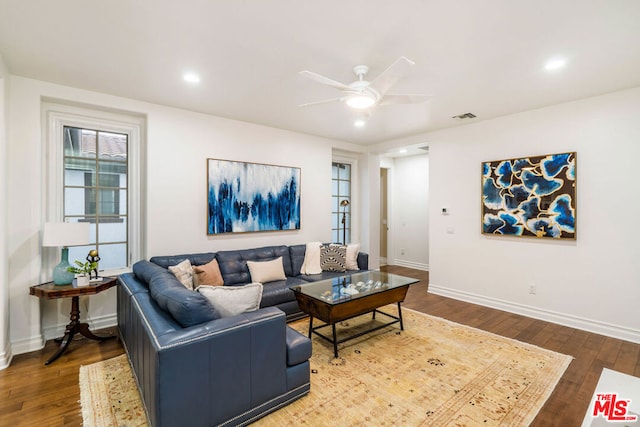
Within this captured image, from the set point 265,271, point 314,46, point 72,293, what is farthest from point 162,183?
point 314,46

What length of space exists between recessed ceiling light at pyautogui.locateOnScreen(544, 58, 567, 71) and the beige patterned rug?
267cm

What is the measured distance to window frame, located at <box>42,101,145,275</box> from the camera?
3.19 metres

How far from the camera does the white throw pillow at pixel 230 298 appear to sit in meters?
2.12

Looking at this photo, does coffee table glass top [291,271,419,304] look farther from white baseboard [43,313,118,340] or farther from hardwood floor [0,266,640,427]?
white baseboard [43,313,118,340]

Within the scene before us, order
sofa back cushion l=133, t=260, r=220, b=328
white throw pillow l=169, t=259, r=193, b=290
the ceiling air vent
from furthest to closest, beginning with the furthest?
1. the ceiling air vent
2. white throw pillow l=169, t=259, r=193, b=290
3. sofa back cushion l=133, t=260, r=220, b=328

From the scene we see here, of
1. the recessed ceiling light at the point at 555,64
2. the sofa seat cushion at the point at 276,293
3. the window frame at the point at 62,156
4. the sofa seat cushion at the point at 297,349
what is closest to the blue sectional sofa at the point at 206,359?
the sofa seat cushion at the point at 297,349

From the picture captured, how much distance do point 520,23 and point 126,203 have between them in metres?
4.30

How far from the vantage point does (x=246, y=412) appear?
6.29 feet

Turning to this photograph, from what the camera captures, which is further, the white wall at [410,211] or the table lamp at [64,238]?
the white wall at [410,211]

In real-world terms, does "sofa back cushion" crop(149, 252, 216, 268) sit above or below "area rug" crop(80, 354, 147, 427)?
above

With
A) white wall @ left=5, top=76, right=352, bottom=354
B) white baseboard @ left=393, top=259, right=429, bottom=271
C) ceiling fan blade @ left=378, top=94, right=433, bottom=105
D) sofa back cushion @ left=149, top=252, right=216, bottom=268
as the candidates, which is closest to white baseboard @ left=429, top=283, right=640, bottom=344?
white baseboard @ left=393, top=259, right=429, bottom=271

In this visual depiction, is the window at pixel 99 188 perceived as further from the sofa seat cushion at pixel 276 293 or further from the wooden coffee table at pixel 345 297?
the wooden coffee table at pixel 345 297

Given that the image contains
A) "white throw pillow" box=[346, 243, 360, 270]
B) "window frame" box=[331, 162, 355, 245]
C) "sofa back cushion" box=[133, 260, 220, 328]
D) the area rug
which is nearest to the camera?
"sofa back cushion" box=[133, 260, 220, 328]

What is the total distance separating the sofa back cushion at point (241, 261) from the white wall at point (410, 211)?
3708 millimetres
